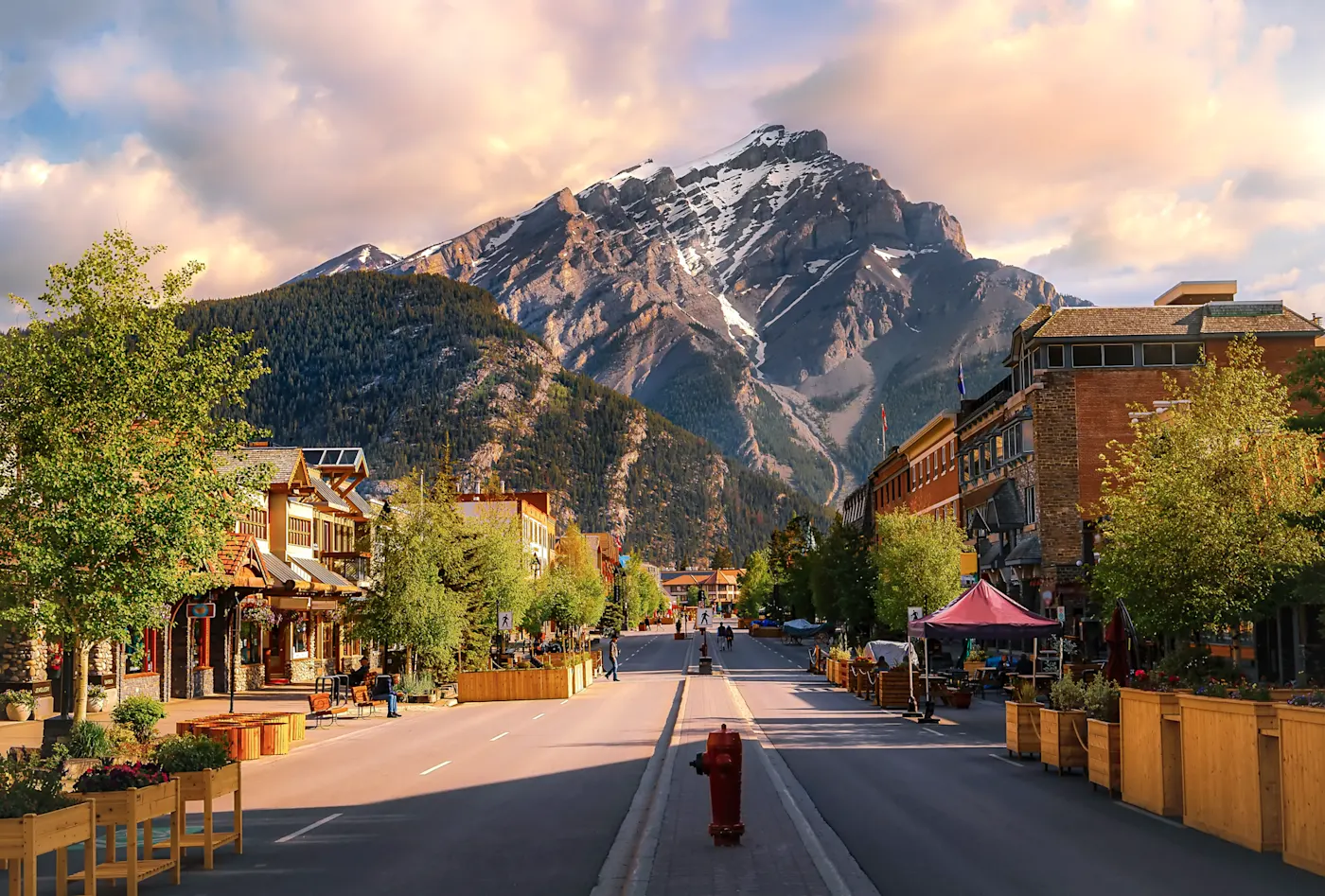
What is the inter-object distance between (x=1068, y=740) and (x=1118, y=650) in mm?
2623

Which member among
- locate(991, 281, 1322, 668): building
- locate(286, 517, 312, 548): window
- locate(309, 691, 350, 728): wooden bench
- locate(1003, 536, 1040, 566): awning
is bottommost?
locate(309, 691, 350, 728): wooden bench

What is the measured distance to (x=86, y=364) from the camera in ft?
73.7

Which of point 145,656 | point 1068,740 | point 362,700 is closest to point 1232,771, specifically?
point 1068,740

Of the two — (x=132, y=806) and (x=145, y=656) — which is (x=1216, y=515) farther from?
(x=145, y=656)

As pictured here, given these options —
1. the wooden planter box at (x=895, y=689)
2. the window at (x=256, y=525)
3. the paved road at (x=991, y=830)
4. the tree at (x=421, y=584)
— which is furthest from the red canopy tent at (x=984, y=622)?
the window at (x=256, y=525)

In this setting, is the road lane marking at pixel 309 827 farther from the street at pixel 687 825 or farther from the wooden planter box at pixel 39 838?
the wooden planter box at pixel 39 838

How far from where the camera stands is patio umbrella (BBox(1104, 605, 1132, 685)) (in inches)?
830

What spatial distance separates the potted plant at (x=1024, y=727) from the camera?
2217cm

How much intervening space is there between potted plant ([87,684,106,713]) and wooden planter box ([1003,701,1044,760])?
80.3 feet

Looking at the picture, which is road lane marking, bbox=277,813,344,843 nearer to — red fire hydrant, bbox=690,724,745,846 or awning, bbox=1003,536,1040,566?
red fire hydrant, bbox=690,724,745,846

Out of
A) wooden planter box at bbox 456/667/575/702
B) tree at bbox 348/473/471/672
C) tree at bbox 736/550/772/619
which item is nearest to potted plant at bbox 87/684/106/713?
tree at bbox 348/473/471/672

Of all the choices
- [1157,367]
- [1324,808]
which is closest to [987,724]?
[1324,808]

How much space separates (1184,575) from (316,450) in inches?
2122

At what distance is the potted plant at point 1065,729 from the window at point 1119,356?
125 feet
